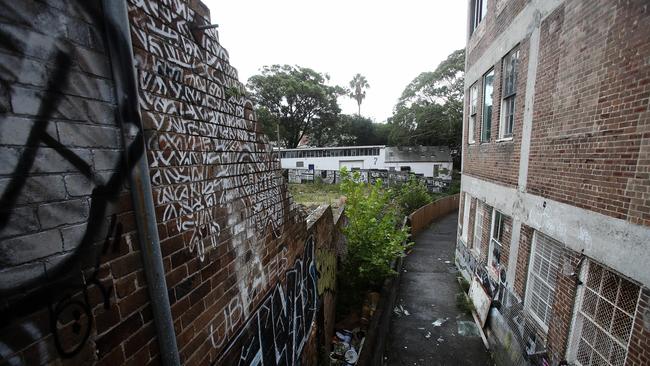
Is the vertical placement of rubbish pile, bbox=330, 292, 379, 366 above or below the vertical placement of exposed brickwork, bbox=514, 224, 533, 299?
below

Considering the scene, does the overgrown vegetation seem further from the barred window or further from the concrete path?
the barred window

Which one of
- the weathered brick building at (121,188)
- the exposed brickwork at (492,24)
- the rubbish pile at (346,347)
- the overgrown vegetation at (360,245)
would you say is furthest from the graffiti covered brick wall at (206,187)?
the exposed brickwork at (492,24)

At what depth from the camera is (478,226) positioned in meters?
8.38

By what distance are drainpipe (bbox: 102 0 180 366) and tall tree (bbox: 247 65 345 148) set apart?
92.2ft

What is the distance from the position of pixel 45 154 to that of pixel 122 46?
1.99 feet

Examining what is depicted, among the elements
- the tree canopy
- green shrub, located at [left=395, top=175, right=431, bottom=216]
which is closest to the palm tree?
the tree canopy

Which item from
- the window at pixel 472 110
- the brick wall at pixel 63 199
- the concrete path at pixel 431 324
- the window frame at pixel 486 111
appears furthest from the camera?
the window at pixel 472 110

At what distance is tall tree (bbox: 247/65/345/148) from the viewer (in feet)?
105

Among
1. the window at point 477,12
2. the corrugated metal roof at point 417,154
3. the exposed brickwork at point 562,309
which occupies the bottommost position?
the exposed brickwork at point 562,309

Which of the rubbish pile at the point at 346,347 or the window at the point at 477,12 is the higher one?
the window at the point at 477,12

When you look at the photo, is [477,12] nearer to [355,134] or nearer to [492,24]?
[492,24]

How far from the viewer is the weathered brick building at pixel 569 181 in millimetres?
3193

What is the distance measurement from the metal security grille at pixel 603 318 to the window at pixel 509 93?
347 centimetres

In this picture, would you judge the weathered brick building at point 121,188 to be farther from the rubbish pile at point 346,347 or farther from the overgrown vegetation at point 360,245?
the overgrown vegetation at point 360,245
